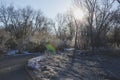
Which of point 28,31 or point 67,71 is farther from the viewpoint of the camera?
point 28,31

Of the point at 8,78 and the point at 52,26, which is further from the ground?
the point at 52,26

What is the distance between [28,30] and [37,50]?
95.1 ft

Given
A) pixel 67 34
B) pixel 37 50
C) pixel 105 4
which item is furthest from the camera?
pixel 67 34

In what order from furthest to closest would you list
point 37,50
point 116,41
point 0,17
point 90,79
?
point 0,17
point 116,41
point 37,50
point 90,79

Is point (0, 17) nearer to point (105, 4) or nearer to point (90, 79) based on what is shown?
point (105, 4)

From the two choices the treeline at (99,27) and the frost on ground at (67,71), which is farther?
the treeline at (99,27)

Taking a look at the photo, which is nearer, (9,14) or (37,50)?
(37,50)

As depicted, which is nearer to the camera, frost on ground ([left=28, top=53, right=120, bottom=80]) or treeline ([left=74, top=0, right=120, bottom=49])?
frost on ground ([left=28, top=53, right=120, bottom=80])

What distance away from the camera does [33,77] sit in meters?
15.0

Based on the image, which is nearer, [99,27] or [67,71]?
[67,71]

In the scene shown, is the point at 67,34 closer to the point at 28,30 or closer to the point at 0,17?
the point at 28,30

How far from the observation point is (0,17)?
75438mm

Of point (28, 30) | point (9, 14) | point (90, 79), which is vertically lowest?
point (90, 79)

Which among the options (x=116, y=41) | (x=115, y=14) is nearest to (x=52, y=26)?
(x=116, y=41)
